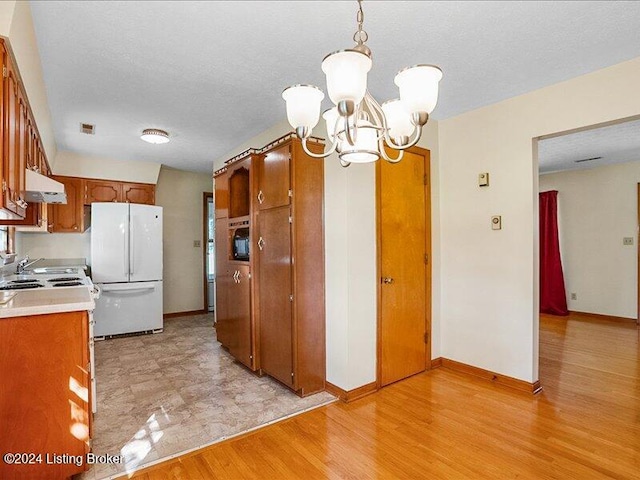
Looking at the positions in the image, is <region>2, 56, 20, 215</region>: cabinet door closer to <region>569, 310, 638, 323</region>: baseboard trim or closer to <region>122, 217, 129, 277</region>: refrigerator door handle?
<region>122, 217, 129, 277</region>: refrigerator door handle

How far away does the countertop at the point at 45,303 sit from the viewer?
172cm

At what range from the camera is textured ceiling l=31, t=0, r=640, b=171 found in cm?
180

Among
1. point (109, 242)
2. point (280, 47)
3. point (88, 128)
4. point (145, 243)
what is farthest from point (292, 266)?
point (109, 242)

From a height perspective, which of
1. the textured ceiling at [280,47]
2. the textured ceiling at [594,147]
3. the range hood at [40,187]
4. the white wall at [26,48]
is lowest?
the range hood at [40,187]

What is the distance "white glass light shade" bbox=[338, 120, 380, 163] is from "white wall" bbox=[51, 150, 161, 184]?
4551mm

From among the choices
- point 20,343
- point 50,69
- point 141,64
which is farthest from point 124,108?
point 20,343

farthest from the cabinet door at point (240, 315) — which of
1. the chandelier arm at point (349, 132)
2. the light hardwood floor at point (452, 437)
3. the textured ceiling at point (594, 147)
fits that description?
the textured ceiling at point (594, 147)

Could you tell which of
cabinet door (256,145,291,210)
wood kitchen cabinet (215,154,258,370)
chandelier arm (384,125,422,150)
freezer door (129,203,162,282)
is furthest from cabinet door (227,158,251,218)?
chandelier arm (384,125,422,150)

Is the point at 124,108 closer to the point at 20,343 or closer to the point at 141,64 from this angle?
the point at 141,64

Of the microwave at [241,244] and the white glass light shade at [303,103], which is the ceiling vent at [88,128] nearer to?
the microwave at [241,244]

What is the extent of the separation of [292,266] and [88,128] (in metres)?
2.72

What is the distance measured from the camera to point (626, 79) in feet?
7.75

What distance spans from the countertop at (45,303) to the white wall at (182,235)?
356cm

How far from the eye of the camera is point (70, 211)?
473 cm
